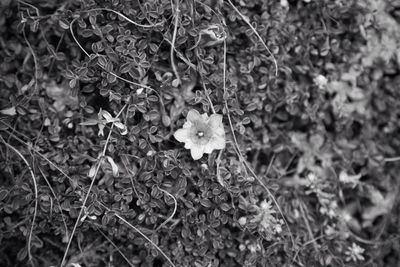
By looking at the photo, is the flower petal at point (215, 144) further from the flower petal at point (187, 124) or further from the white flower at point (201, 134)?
the flower petal at point (187, 124)

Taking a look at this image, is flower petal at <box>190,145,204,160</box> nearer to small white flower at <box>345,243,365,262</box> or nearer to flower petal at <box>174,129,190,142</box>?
flower petal at <box>174,129,190,142</box>

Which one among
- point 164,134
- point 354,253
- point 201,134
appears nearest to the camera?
point 201,134

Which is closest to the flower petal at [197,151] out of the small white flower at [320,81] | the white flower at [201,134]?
the white flower at [201,134]

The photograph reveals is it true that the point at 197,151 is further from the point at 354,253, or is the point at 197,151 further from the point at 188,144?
the point at 354,253

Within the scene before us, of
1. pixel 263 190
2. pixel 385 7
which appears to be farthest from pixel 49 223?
pixel 385 7

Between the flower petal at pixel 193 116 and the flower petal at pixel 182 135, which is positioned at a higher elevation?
the flower petal at pixel 193 116

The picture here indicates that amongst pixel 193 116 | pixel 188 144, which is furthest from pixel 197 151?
pixel 193 116

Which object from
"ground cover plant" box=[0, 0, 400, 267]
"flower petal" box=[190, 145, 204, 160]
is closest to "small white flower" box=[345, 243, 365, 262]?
"ground cover plant" box=[0, 0, 400, 267]
